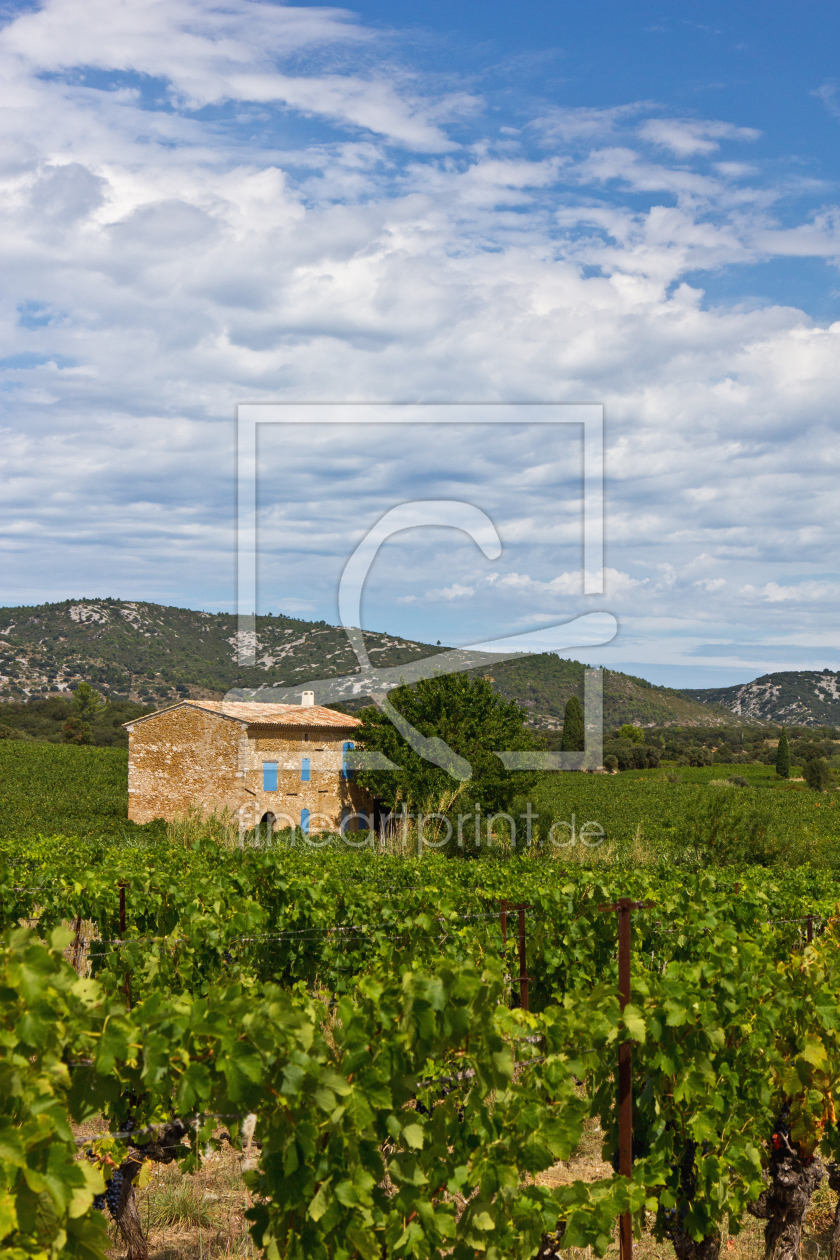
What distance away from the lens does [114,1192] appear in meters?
4.32

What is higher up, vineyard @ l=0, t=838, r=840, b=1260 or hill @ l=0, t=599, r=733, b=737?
hill @ l=0, t=599, r=733, b=737

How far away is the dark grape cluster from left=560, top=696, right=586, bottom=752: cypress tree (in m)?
53.4

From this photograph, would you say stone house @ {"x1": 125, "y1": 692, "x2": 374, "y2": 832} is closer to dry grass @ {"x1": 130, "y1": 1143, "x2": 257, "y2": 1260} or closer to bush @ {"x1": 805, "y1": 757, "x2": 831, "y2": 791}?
dry grass @ {"x1": 130, "y1": 1143, "x2": 257, "y2": 1260}

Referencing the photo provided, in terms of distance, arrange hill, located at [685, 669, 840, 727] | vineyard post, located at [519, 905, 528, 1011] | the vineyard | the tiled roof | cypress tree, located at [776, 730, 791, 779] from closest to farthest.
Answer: the vineyard < vineyard post, located at [519, 905, 528, 1011] < the tiled roof < cypress tree, located at [776, 730, 791, 779] < hill, located at [685, 669, 840, 727]

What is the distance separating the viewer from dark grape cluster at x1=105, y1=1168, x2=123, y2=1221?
4289 millimetres

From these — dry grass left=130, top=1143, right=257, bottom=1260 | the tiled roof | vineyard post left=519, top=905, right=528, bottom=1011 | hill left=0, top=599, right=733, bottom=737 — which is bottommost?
dry grass left=130, top=1143, right=257, bottom=1260

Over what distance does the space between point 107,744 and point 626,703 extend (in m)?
51.4

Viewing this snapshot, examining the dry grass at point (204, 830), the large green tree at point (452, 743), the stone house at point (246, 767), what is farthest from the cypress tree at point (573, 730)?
the dry grass at point (204, 830)

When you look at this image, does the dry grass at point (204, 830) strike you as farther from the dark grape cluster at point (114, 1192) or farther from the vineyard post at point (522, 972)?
the dark grape cluster at point (114, 1192)

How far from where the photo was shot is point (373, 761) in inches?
1015

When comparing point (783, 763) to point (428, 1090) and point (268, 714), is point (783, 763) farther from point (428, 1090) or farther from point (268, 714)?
point (428, 1090)

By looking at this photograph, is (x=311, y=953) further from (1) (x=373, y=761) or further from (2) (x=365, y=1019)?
(1) (x=373, y=761)

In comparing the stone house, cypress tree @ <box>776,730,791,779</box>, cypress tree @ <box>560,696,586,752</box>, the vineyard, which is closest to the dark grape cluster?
the vineyard

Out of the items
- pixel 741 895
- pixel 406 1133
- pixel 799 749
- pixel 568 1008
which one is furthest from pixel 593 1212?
pixel 799 749
